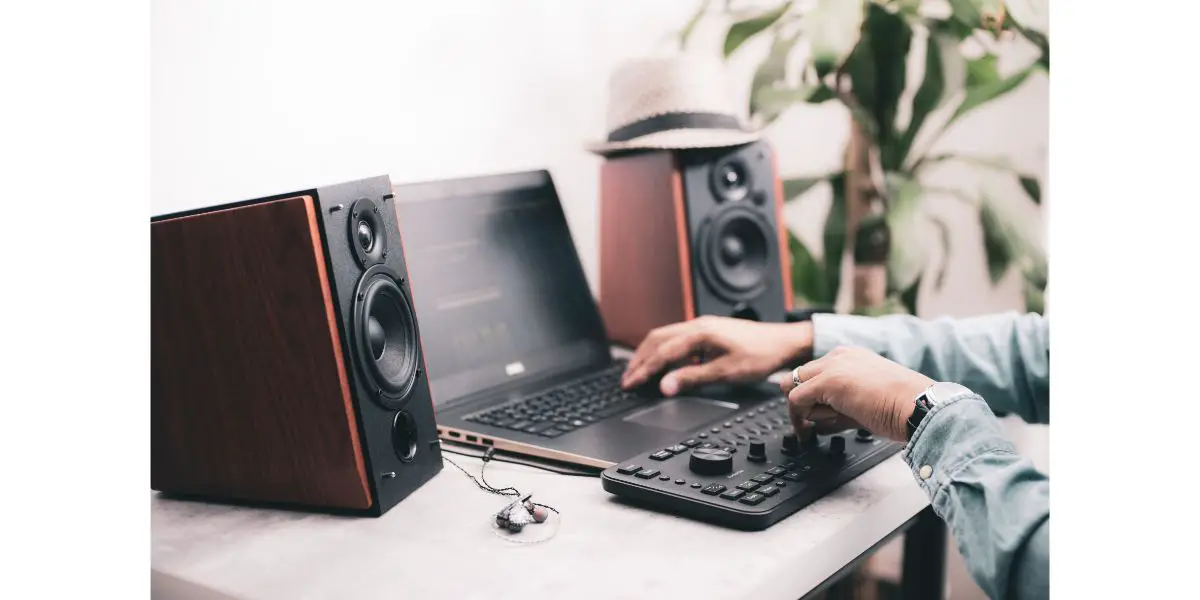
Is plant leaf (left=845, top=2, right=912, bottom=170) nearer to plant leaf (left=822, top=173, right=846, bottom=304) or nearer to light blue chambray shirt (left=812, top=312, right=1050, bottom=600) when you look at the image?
plant leaf (left=822, top=173, right=846, bottom=304)

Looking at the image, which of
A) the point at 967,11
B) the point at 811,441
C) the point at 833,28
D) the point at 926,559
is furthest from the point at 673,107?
the point at 926,559

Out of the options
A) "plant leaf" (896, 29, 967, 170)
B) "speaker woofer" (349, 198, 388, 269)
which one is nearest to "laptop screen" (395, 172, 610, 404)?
"speaker woofer" (349, 198, 388, 269)

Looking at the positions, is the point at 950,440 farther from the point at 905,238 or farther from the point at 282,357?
the point at 905,238

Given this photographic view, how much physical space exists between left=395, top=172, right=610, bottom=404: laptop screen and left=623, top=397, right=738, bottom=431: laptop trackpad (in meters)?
0.22

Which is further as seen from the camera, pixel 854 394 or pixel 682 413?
pixel 682 413

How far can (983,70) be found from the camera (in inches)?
57.5

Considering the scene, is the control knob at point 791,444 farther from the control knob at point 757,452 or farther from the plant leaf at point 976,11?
the plant leaf at point 976,11

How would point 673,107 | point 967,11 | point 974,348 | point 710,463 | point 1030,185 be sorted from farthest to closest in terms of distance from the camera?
point 1030,185 < point 967,11 < point 673,107 < point 974,348 < point 710,463

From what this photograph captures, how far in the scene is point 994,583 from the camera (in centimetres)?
65

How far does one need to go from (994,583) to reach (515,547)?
0.35 metres

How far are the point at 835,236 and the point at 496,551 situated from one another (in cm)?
108

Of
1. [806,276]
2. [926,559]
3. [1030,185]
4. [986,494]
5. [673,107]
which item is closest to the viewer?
Result: [986,494]

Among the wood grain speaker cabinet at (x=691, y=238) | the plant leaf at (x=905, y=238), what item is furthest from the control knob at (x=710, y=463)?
the plant leaf at (x=905, y=238)

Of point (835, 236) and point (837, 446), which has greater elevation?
point (835, 236)
